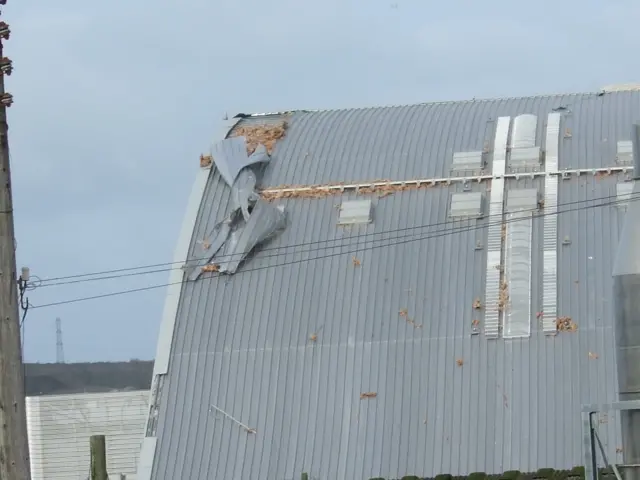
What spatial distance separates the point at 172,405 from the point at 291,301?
120 inches

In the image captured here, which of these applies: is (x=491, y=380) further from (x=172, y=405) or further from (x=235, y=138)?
(x=235, y=138)

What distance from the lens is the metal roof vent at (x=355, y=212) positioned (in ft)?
90.7

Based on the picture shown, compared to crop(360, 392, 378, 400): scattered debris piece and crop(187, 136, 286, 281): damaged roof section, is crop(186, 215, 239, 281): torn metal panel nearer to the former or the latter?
crop(187, 136, 286, 281): damaged roof section

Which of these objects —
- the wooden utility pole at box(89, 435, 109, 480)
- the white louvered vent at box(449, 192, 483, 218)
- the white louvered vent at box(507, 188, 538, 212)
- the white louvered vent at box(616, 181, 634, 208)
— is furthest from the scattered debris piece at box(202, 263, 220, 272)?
the wooden utility pole at box(89, 435, 109, 480)

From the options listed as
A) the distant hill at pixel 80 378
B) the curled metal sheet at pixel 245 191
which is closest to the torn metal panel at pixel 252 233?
the curled metal sheet at pixel 245 191

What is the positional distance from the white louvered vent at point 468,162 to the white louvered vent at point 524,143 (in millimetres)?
626

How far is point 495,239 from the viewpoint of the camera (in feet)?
87.5

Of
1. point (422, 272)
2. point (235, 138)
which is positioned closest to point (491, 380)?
point (422, 272)

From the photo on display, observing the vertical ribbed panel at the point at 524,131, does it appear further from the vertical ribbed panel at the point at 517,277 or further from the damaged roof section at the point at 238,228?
the damaged roof section at the point at 238,228

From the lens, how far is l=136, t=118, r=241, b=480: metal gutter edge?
26.1m

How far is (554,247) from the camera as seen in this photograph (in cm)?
2623

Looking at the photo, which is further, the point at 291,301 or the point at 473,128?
the point at 473,128

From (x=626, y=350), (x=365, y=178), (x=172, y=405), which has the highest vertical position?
(x=365, y=178)

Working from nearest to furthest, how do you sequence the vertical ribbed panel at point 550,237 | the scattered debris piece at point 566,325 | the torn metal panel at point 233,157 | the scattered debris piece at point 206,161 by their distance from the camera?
the scattered debris piece at point 566,325 < the vertical ribbed panel at point 550,237 < the torn metal panel at point 233,157 < the scattered debris piece at point 206,161
